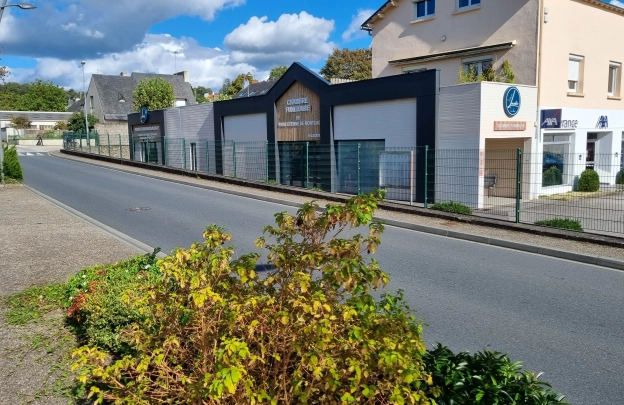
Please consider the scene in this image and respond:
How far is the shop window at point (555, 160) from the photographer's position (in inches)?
759

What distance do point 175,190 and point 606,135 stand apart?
1822 centimetres

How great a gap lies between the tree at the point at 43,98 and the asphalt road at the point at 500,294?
9235 cm

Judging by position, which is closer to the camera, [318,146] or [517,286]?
[517,286]

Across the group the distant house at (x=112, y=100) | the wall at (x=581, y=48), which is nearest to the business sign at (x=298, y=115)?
the wall at (x=581, y=48)

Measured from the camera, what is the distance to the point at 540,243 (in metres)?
11.3

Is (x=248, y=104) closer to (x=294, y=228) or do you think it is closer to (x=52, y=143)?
(x=294, y=228)

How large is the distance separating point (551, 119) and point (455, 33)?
5664 millimetres

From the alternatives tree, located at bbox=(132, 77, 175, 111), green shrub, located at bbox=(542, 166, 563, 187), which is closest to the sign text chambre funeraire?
green shrub, located at bbox=(542, 166, 563, 187)

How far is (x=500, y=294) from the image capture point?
7.59m

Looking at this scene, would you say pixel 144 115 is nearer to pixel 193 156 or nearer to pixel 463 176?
pixel 193 156

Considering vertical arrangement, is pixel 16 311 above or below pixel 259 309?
below

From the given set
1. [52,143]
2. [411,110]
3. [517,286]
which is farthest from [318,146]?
[52,143]

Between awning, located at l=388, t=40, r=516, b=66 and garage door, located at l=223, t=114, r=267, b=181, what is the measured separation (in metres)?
6.98

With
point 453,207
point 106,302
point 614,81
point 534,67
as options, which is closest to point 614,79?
point 614,81
